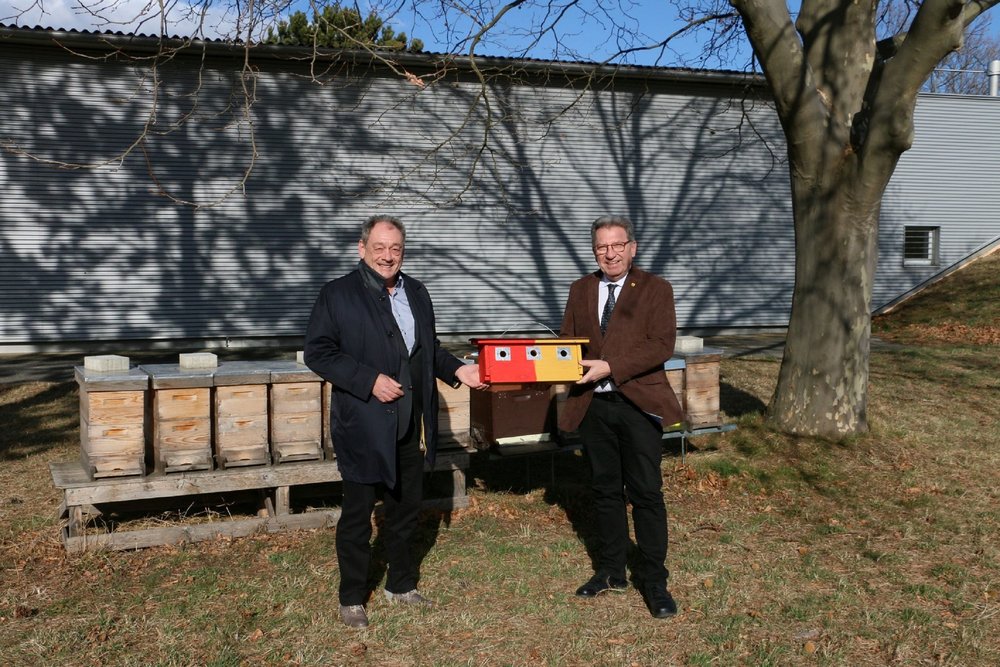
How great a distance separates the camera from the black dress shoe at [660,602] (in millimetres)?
5406

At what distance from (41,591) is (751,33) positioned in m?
7.47

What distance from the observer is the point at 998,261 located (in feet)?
72.3

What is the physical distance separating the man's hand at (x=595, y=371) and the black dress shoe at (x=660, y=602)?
1275 millimetres

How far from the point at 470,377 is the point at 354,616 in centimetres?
149

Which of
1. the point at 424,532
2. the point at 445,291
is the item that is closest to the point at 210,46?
the point at 445,291

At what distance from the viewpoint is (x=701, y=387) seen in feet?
27.9

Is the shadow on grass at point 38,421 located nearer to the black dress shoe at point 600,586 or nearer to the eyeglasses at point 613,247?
the black dress shoe at point 600,586

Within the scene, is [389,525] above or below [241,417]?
below

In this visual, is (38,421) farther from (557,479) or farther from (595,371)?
(595,371)

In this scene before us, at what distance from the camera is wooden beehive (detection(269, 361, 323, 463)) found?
6770 mm

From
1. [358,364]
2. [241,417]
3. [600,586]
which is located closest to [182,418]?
[241,417]

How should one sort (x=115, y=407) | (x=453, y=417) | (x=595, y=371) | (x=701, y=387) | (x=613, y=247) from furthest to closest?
(x=701, y=387) < (x=453, y=417) < (x=115, y=407) < (x=613, y=247) < (x=595, y=371)

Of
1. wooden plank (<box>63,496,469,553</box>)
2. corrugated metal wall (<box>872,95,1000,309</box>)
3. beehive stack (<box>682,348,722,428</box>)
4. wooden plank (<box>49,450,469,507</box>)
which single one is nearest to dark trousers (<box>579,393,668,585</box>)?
wooden plank (<box>63,496,469,553</box>)

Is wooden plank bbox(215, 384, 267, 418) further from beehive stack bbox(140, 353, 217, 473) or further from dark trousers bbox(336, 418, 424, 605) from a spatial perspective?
dark trousers bbox(336, 418, 424, 605)
